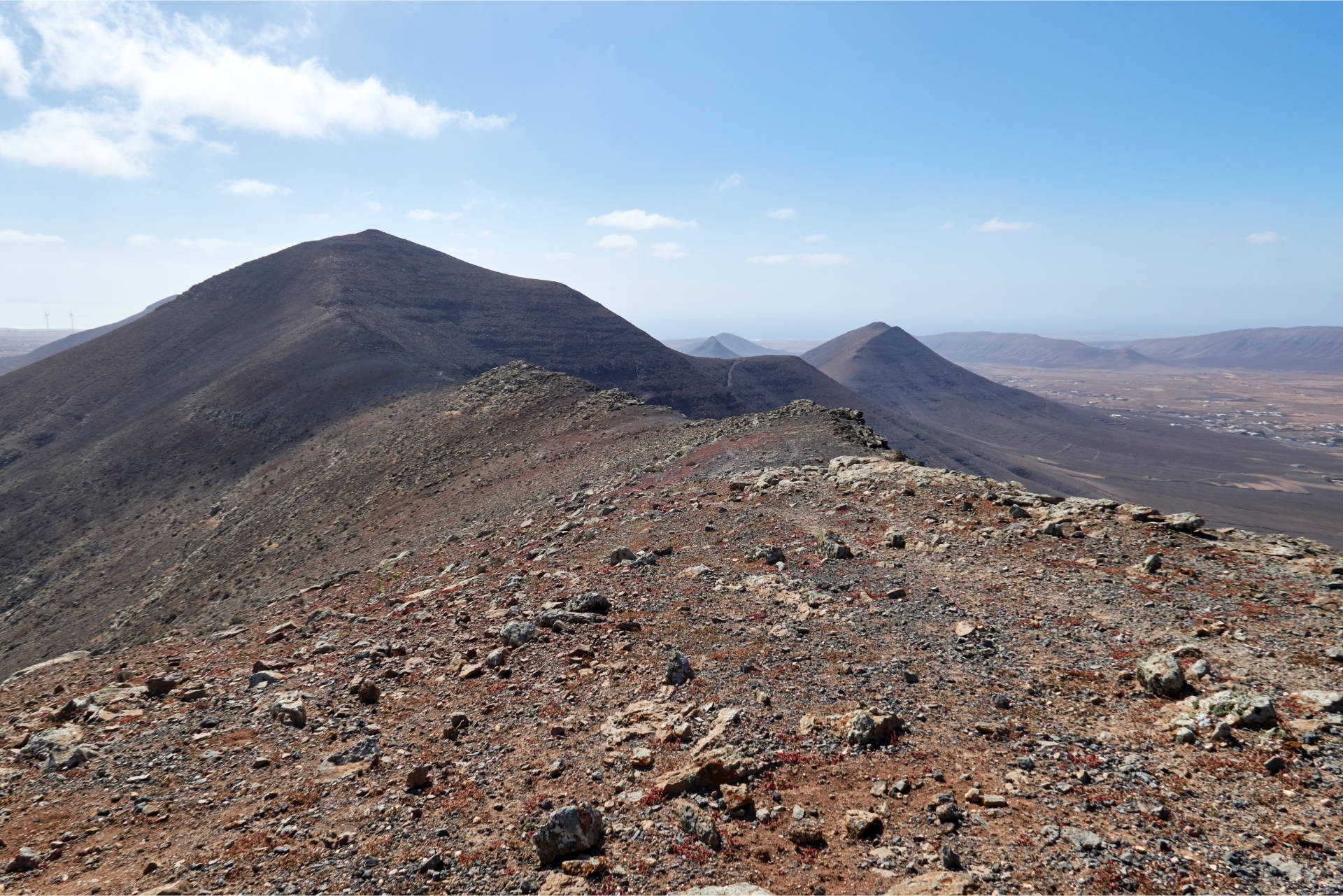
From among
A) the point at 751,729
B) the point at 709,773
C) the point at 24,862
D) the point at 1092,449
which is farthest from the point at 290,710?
the point at 1092,449

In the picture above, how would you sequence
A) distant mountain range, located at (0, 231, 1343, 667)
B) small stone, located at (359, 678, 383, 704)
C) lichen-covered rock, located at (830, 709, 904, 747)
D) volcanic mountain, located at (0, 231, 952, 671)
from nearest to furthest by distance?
lichen-covered rock, located at (830, 709, 904, 747), small stone, located at (359, 678, 383, 704), distant mountain range, located at (0, 231, 1343, 667), volcanic mountain, located at (0, 231, 952, 671)

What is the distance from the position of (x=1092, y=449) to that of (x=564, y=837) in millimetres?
112990

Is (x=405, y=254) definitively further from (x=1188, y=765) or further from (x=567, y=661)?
(x=1188, y=765)

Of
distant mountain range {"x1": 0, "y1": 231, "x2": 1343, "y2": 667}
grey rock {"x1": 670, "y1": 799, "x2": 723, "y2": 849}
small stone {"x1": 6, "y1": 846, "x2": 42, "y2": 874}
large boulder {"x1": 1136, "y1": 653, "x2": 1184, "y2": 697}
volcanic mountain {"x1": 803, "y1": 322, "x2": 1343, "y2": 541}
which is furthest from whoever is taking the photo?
volcanic mountain {"x1": 803, "y1": 322, "x2": 1343, "y2": 541}

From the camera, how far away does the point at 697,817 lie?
228 inches

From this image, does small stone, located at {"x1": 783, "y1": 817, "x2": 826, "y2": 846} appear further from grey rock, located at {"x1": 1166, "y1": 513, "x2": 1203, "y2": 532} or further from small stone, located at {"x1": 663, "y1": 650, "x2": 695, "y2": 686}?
grey rock, located at {"x1": 1166, "y1": 513, "x2": 1203, "y2": 532}

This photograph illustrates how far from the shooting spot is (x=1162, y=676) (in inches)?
289

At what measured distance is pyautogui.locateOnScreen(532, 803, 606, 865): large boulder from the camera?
18.1 feet

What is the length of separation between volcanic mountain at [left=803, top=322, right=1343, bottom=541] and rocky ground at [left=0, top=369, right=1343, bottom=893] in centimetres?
6186

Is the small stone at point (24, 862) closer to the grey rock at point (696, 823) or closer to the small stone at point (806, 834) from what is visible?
the grey rock at point (696, 823)

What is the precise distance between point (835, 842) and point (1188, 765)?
3.78 m

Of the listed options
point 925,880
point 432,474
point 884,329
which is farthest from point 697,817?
point 884,329

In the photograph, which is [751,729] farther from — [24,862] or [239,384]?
[239,384]

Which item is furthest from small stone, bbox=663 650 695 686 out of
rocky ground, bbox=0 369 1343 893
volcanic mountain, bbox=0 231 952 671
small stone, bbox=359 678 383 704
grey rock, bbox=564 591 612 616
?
volcanic mountain, bbox=0 231 952 671
